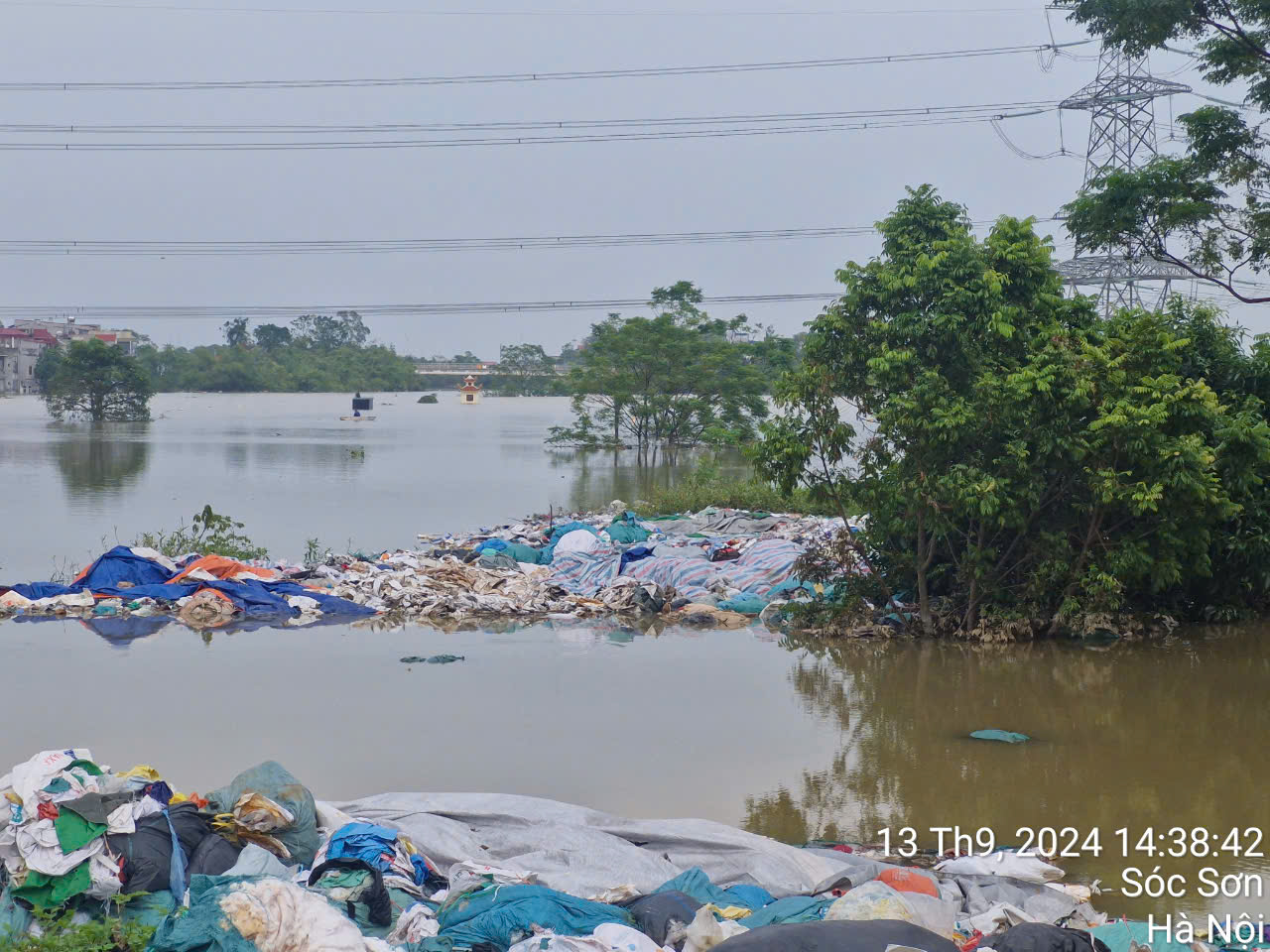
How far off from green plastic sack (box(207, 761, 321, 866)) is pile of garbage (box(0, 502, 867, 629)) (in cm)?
631

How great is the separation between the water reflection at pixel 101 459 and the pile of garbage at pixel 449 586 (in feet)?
38.6

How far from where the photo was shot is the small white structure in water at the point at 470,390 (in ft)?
282

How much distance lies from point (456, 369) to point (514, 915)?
95.4 m

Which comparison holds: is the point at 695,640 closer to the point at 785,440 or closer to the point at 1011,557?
the point at 785,440

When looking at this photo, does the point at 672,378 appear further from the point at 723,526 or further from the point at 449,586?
the point at 449,586

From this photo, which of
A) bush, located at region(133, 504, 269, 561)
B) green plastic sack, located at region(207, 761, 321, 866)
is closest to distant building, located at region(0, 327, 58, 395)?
bush, located at region(133, 504, 269, 561)

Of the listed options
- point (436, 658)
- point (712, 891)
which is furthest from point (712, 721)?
point (712, 891)

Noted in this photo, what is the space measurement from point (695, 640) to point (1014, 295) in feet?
13.3

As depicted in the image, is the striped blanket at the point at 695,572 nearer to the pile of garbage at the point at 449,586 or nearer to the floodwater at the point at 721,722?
the pile of garbage at the point at 449,586

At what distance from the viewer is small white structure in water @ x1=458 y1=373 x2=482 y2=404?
8594cm

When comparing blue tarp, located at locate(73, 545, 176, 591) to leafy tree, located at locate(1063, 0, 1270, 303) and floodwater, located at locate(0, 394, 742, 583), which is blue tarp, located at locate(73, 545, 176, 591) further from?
leafy tree, located at locate(1063, 0, 1270, 303)

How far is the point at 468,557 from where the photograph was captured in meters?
14.3

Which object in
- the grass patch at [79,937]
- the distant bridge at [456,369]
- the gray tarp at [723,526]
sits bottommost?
the grass patch at [79,937]

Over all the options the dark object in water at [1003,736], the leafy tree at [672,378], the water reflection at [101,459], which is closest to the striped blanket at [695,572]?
the dark object in water at [1003,736]
